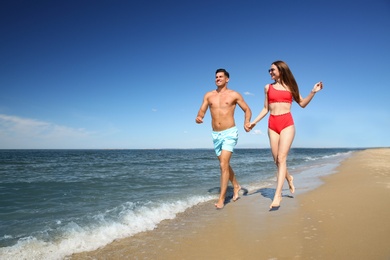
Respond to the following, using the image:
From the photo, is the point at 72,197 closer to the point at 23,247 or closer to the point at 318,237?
the point at 23,247

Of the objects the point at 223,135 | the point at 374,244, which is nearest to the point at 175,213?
the point at 223,135

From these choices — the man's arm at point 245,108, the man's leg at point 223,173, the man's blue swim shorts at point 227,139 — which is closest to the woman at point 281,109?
the man's arm at point 245,108

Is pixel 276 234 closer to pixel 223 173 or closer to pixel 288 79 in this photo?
pixel 223 173

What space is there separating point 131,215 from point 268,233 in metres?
2.30

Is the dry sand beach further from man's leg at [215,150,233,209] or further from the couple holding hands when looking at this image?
the couple holding hands

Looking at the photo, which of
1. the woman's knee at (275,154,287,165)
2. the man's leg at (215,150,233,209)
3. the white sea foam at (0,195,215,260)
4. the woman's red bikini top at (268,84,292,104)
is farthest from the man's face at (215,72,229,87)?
the white sea foam at (0,195,215,260)

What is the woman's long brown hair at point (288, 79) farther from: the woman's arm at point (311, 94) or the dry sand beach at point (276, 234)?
the dry sand beach at point (276, 234)

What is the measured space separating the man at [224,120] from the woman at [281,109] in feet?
2.11

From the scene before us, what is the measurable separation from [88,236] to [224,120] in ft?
9.46

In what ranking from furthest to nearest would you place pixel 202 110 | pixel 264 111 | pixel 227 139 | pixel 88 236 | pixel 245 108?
pixel 202 110 < pixel 245 108 < pixel 227 139 < pixel 264 111 < pixel 88 236

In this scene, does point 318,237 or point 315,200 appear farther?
point 315,200

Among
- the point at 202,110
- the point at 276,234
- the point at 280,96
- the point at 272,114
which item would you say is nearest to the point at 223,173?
the point at 202,110

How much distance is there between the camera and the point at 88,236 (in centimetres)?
328

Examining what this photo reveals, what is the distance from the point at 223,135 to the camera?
4.75m
